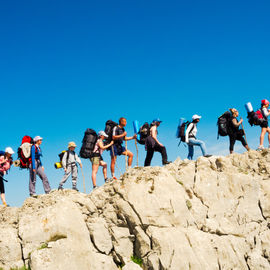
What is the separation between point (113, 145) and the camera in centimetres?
1634

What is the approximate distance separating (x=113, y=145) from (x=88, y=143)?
149 cm

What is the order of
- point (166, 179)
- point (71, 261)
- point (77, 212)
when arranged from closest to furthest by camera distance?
1. point (71, 261)
2. point (77, 212)
3. point (166, 179)

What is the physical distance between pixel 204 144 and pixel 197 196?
3591 millimetres

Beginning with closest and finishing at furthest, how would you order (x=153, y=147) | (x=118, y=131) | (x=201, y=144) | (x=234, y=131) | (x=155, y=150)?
(x=118, y=131) < (x=153, y=147) < (x=155, y=150) < (x=201, y=144) < (x=234, y=131)

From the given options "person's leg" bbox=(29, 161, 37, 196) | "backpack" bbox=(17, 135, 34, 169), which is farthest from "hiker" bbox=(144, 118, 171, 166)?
"backpack" bbox=(17, 135, 34, 169)

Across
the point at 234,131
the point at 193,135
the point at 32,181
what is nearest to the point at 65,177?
the point at 32,181

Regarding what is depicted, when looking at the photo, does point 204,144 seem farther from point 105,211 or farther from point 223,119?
point 105,211

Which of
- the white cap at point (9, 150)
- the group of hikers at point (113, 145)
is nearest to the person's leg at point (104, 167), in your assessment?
the group of hikers at point (113, 145)

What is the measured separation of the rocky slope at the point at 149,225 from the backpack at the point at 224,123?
3235mm

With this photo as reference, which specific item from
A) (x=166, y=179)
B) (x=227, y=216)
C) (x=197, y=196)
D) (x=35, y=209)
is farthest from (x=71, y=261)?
(x=227, y=216)

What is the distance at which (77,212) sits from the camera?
42.5 feet

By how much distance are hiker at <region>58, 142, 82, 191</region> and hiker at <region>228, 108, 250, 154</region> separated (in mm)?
8955

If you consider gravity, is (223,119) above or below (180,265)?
above

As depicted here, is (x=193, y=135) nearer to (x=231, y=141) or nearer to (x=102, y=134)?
(x=231, y=141)
